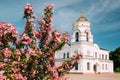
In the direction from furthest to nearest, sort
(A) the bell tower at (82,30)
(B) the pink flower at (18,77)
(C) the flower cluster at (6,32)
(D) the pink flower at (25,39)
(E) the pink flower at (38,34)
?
(A) the bell tower at (82,30) → (E) the pink flower at (38,34) → (D) the pink flower at (25,39) → (C) the flower cluster at (6,32) → (B) the pink flower at (18,77)

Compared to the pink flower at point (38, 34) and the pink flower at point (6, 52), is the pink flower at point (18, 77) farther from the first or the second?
the pink flower at point (38, 34)

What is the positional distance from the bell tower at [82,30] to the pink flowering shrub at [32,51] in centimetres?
4984

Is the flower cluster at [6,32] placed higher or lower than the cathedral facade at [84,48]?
lower

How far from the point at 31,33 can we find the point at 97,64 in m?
53.7

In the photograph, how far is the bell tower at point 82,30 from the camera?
57369mm

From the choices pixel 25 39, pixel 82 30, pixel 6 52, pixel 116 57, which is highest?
pixel 82 30

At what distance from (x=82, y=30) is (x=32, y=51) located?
2027 inches

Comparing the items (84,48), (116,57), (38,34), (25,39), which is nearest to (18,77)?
(25,39)

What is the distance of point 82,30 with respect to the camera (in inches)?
2276

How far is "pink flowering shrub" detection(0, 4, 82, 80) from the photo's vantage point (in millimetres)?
6582

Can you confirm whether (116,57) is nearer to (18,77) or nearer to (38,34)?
(38,34)

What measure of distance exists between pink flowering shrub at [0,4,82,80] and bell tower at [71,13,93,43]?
164 ft

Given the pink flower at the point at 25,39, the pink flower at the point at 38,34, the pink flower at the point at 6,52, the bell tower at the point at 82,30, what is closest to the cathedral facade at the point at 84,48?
the bell tower at the point at 82,30

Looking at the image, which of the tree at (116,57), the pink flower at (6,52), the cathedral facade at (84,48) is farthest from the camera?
the tree at (116,57)
